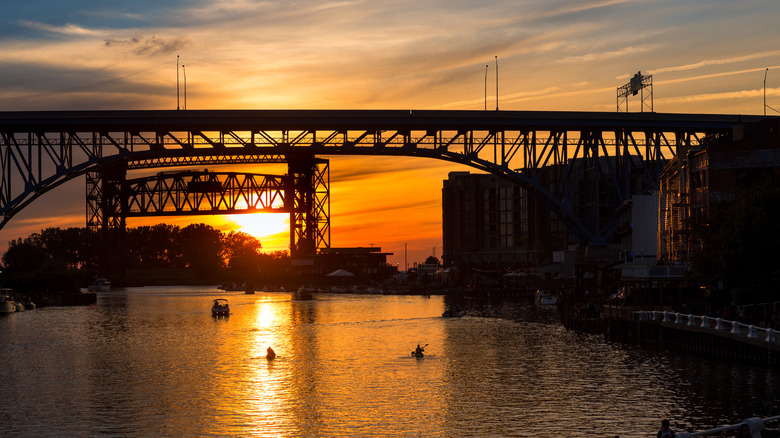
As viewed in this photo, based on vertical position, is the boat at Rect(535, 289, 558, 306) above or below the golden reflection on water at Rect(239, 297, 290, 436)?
above

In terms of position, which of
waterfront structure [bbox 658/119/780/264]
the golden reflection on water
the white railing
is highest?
waterfront structure [bbox 658/119/780/264]

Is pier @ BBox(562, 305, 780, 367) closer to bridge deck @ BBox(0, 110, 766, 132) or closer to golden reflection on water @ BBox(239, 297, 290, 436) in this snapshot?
bridge deck @ BBox(0, 110, 766, 132)

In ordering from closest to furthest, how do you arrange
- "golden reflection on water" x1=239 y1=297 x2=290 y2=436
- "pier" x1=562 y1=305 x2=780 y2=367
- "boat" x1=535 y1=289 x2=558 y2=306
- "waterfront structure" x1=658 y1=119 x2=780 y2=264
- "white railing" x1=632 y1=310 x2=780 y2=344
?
"golden reflection on water" x1=239 y1=297 x2=290 y2=436 < "white railing" x1=632 y1=310 x2=780 y2=344 < "pier" x1=562 y1=305 x2=780 y2=367 < "waterfront structure" x1=658 y1=119 x2=780 y2=264 < "boat" x1=535 y1=289 x2=558 y2=306

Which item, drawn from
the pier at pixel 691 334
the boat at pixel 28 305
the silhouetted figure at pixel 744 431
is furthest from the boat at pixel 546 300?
the silhouetted figure at pixel 744 431

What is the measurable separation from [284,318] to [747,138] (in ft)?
217

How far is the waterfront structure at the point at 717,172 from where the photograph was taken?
79000mm

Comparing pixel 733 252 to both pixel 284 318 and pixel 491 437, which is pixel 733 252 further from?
pixel 284 318

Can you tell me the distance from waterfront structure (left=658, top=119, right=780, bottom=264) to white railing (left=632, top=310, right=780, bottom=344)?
5646 mm

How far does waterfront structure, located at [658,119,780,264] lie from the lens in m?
79.0

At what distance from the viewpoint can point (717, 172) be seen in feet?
261

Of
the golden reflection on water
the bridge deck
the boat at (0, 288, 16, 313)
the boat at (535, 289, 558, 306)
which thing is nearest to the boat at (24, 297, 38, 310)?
the boat at (0, 288, 16, 313)

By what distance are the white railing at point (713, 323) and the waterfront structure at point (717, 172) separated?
18.5 feet

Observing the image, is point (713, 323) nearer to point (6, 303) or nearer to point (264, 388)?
point (264, 388)

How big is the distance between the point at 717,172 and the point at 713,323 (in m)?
17.8
